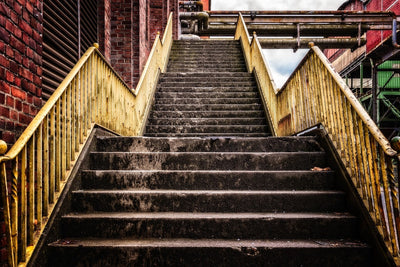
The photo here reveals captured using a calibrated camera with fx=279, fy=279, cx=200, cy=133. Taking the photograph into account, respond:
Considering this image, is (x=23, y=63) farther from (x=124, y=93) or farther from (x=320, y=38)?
(x=320, y=38)

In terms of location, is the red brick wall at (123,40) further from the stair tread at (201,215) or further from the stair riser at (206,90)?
the stair tread at (201,215)

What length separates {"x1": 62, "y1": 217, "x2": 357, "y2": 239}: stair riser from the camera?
2.49m

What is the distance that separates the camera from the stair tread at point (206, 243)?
230cm

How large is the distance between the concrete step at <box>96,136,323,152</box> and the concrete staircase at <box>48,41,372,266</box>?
0.01 m

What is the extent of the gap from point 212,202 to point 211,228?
30 cm

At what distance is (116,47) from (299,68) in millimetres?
4227

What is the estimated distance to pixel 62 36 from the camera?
3.98m

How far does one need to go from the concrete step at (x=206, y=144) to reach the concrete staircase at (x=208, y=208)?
0.04ft

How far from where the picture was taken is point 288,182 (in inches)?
117

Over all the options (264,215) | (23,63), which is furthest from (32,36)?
(264,215)

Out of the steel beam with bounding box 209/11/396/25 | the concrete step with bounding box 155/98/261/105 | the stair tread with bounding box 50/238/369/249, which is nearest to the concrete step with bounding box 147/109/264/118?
the concrete step with bounding box 155/98/261/105

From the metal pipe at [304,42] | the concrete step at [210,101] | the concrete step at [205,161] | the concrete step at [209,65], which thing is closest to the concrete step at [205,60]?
the concrete step at [209,65]

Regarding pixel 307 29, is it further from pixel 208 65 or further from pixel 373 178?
pixel 373 178

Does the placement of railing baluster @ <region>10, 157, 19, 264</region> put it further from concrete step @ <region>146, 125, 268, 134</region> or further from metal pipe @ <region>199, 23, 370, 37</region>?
metal pipe @ <region>199, 23, 370, 37</region>
